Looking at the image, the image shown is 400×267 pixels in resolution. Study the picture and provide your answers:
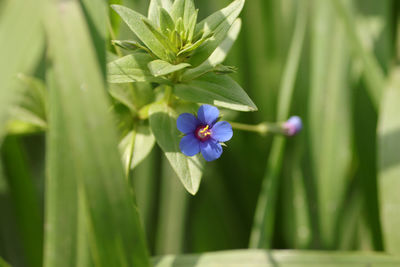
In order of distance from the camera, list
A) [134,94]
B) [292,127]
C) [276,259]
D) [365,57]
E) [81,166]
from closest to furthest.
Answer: [81,166], [134,94], [276,259], [292,127], [365,57]

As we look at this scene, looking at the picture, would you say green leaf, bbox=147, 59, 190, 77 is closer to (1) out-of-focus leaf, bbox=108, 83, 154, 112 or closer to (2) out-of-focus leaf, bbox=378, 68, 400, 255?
(1) out-of-focus leaf, bbox=108, 83, 154, 112

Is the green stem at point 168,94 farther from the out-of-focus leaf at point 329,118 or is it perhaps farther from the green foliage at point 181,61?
the out-of-focus leaf at point 329,118

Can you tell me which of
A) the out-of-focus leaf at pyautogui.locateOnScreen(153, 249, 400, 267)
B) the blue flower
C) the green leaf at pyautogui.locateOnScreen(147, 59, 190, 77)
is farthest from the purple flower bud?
the green leaf at pyautogui.locateOnScreen(147, 59, 190, 77)

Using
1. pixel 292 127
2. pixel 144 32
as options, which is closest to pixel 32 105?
pixel 144 32

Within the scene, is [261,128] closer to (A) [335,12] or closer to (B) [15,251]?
(A) [335,12]

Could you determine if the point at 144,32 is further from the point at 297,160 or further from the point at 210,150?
the point at 297,160

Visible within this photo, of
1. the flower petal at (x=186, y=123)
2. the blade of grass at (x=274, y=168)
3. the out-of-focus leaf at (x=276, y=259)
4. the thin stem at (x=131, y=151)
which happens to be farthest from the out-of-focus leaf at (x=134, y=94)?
the blade of grass at (x=274, y=168)
